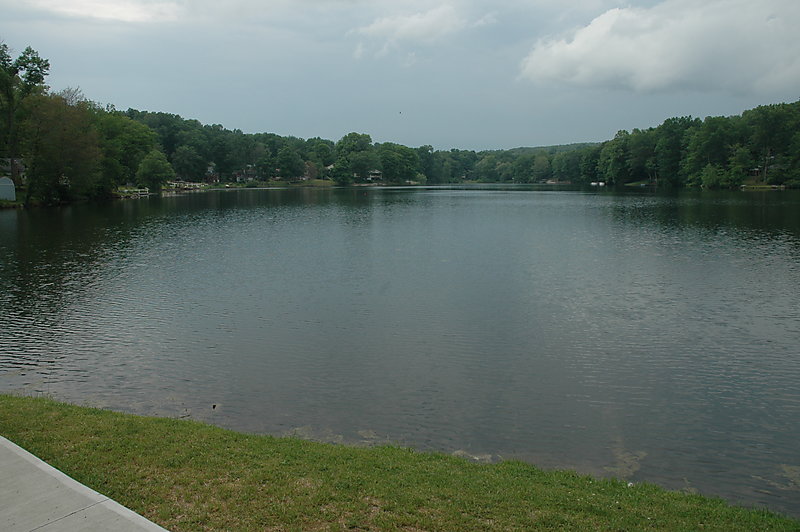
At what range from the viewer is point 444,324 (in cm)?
1823

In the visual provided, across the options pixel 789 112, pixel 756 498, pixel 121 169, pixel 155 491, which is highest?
pixel 789 112

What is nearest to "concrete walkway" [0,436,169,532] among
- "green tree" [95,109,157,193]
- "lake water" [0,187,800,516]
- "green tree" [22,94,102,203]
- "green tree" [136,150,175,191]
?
"lake water" [0,187,800,516]

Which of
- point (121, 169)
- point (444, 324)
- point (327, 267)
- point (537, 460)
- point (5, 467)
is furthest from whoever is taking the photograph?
point (121, 169)

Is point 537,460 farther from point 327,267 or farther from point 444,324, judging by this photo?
point 327,267

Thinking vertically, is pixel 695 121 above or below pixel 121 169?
above

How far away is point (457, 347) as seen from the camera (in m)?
16.0

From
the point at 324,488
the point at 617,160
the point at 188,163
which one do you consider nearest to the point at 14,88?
the point at 188,163

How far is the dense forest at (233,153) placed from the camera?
66.7 metres

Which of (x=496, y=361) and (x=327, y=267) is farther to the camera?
(x=327, y=267)

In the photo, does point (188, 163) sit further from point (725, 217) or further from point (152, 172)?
point (725, 217)

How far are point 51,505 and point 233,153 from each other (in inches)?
6135

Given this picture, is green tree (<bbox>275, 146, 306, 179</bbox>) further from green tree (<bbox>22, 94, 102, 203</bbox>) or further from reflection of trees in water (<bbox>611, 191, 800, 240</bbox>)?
reflection of trees in water (<bbox>611, 191, 800, 240</bbox>)

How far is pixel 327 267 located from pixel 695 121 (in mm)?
143634

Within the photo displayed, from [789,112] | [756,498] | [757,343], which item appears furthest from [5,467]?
[789,112]
